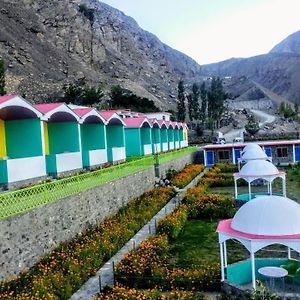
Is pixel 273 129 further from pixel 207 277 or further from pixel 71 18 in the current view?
pixel 207 277

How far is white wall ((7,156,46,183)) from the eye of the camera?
14.2 m

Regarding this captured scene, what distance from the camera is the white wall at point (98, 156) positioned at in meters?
21.0

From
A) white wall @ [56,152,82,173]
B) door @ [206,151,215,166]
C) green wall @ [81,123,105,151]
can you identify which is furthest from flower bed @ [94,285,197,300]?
door @ [206,151,215,166]

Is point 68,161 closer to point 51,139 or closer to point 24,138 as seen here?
point 51,139

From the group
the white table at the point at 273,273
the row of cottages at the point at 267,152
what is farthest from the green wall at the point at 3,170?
the row of cottages at the point at 267,152

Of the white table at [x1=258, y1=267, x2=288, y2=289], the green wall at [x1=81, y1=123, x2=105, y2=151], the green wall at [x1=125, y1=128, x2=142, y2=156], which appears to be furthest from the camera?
the green wall at [x1=125, y1=128, x2=142, y2=156]

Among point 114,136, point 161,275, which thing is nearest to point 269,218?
point 161,275

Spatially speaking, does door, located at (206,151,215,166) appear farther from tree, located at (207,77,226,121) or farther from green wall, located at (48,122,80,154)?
tree, located at (207,77,226,121)

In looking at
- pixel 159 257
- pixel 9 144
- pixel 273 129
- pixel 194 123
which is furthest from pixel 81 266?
pixel 273 129

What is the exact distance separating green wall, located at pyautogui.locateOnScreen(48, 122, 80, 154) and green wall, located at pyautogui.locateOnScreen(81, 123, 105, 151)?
3.10 meters

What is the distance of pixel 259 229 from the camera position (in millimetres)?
8602

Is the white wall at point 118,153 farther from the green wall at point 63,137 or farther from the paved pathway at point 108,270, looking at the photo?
the paved pathway at point 108,270

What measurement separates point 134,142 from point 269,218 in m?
21.7

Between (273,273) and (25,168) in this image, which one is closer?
(273,273)
